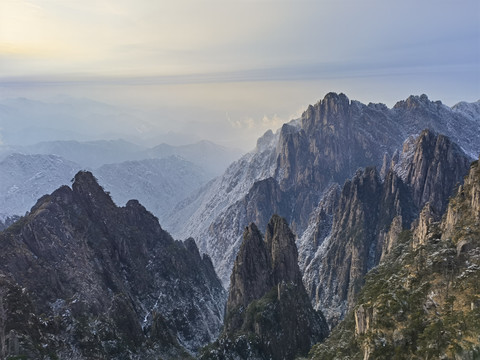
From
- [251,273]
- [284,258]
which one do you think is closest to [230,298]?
[251,273]

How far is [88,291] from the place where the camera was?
14188cm

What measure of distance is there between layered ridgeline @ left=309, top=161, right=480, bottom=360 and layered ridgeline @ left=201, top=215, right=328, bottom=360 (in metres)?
50.8

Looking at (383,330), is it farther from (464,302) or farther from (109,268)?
(109,268)

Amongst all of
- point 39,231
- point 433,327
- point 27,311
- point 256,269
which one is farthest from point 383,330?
point 39,231

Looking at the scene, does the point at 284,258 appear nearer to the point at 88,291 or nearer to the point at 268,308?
the point at 268,308

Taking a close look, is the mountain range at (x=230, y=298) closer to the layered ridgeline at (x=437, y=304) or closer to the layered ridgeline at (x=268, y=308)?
the layered ridgeline at (x=437, y=304)

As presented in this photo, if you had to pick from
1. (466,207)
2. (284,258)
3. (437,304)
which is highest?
(466,207)

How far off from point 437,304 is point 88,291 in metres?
117

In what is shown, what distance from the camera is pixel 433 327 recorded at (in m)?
60.0

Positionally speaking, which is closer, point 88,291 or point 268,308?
point 88,291

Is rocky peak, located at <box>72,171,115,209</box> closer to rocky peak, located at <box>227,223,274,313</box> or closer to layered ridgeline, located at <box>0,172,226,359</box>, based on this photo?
layered ridgeline, located at <box>0,172,226,359</box>

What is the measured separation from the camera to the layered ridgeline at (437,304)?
5694 centimetres

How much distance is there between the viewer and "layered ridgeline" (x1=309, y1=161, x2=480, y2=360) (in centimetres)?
5694

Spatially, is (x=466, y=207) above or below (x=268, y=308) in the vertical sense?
above
